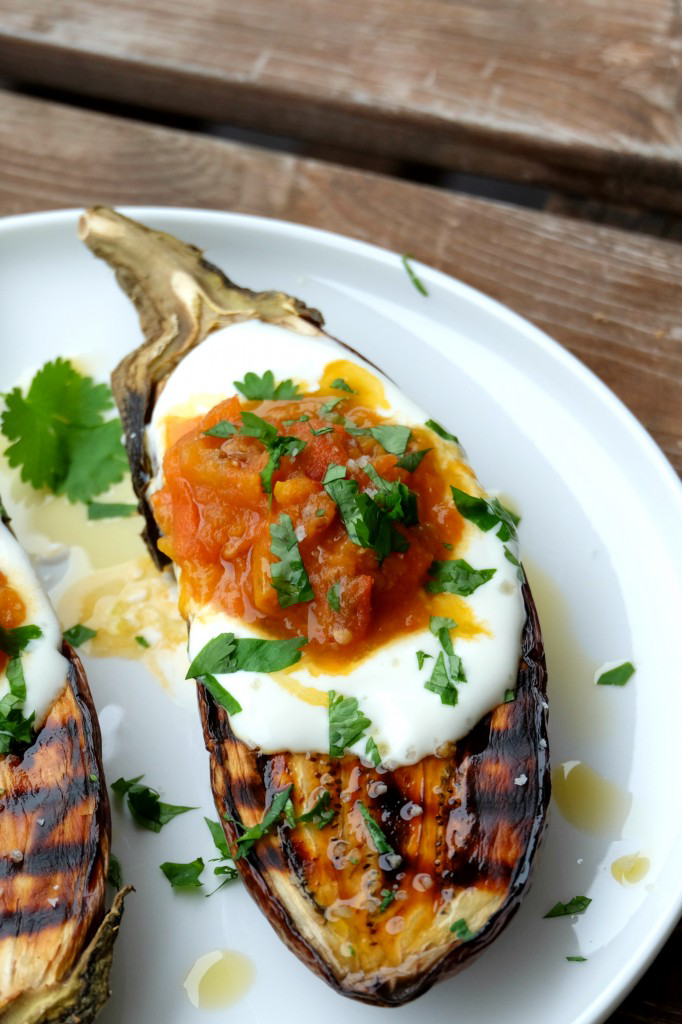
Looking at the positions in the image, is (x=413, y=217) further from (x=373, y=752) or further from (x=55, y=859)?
(x=55, y=859)

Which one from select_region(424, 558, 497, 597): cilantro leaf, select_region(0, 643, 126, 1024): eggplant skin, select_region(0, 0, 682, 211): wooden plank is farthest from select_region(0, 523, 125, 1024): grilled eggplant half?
select_region(0, 0, 682, 211): wooden plank

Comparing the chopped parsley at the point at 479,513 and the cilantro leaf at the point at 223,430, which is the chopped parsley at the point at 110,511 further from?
the chopped parsley at the point at 479,513

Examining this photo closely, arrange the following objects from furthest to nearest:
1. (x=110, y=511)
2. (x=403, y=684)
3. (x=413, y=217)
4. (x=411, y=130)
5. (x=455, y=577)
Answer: (x=411, y=130), (x=413, y=217), (x=110, y=511), (x=455, y=577), (x=403, y=684)

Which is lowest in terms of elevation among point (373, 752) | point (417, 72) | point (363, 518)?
point (373, 752)

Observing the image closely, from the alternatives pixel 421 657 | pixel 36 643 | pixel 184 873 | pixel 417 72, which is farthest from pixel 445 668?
pixel 417 72

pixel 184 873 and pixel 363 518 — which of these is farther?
pixel 184 873
